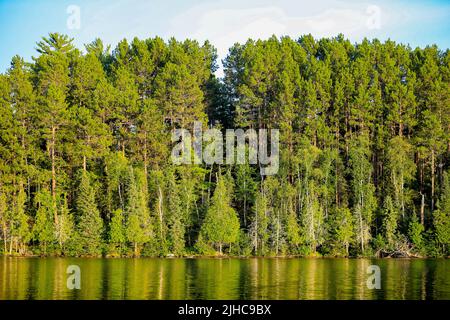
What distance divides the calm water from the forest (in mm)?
6228

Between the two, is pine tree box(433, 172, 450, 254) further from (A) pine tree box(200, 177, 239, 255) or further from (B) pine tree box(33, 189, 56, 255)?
(B) pine tree box(33, 189, 56, 255)

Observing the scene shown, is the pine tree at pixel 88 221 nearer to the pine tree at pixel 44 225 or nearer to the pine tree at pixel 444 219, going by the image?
the pine tree at pixel 44 225

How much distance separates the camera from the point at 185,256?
6475 cm

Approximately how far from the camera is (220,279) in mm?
42938

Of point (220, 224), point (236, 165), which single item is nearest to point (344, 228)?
point (220, 224)

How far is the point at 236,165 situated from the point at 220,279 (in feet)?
99.3

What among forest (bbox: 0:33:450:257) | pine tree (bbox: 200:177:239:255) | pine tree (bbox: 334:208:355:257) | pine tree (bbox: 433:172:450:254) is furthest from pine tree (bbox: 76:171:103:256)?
pine tree (bbox: 433:172:450:254)

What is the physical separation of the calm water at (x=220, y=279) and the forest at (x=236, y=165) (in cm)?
623

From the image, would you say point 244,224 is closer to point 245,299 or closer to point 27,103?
point 27,103

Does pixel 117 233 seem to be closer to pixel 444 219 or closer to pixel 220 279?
pixel 220 279

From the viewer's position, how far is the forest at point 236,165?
6519 centimetres
